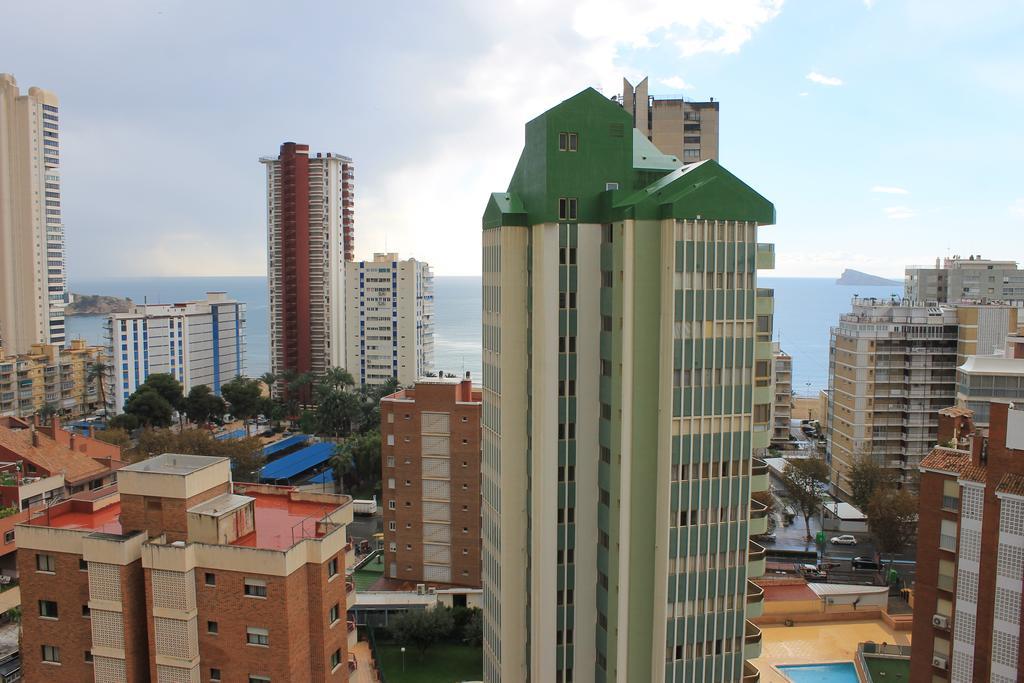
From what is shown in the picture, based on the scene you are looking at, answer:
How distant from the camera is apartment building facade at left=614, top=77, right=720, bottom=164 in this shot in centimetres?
4325

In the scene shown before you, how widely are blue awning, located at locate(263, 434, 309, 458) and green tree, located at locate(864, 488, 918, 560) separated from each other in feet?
124

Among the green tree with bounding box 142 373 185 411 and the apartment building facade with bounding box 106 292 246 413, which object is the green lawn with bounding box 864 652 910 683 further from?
the apartment building facade with bounding box 106 292 246 413

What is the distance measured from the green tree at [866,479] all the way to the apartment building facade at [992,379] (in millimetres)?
8880

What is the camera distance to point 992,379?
1242 inches

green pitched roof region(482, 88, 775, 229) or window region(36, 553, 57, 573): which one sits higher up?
green pitched roof region(482, 88, 775, 229)

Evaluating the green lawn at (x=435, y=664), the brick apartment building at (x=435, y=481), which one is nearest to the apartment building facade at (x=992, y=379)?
the brick apartment building at (x=435, y=481)

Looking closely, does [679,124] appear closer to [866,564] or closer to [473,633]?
[866,564]

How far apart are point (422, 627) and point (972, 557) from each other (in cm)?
1753

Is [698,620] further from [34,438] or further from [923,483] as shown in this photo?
[34,438]

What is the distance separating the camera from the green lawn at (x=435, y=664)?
26.2m

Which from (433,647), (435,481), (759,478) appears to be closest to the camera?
(759,478)

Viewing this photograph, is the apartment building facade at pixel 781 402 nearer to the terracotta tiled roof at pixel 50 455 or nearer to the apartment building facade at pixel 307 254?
the apartment building facade at pixel 307 254

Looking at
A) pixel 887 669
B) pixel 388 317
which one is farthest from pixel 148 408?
pixel 887 669

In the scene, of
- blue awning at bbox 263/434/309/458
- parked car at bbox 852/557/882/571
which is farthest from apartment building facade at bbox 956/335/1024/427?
blue awning at bbox 263/434/309/458
